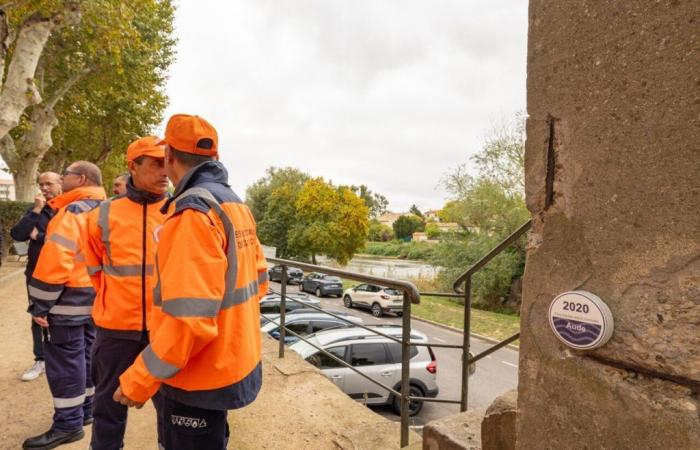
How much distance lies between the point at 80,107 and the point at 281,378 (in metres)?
18.2

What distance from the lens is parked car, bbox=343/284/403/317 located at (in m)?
20.0

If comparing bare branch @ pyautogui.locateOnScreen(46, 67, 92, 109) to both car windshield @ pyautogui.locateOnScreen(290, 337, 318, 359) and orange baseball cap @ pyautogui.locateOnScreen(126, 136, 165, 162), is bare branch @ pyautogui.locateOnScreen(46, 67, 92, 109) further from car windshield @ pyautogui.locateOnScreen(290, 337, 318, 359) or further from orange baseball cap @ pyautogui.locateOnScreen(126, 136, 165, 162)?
orange baseball cap @ pyautogui.locateOnScreen(126, 136, 165, 162)

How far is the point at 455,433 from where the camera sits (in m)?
2.02

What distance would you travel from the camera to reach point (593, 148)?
1147mm

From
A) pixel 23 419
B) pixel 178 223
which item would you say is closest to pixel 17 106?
pixel 23 419

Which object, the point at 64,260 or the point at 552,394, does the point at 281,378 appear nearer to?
the point at 64,260

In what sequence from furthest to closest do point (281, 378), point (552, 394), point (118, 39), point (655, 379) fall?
point (118, 39) → point (281, 378) → point (552, 394) → point (655, 379)

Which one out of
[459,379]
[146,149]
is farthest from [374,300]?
[146,149]

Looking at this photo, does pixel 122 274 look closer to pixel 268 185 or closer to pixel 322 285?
pixel 322 285

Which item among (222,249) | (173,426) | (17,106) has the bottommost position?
(173,426)

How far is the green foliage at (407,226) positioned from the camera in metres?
90.4

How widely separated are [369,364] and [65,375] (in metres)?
6.73

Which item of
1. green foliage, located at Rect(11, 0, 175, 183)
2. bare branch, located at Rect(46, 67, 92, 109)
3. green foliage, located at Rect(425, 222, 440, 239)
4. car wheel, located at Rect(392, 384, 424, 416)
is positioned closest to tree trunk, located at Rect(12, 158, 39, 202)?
green foliage, located at Rect(11, 0, 175, 183)

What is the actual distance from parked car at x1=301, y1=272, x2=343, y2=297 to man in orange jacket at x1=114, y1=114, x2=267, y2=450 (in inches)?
981
